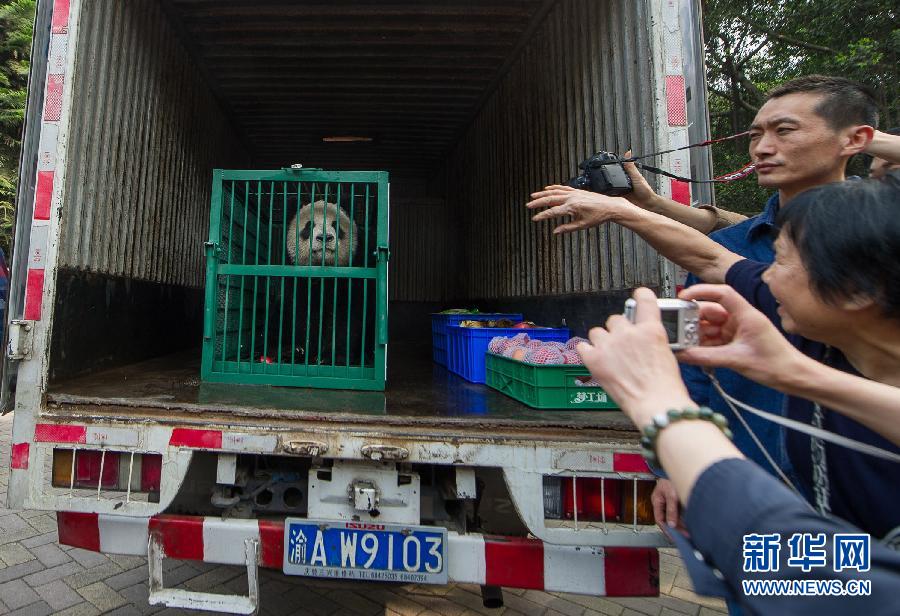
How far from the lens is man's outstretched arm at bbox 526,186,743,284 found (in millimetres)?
1568

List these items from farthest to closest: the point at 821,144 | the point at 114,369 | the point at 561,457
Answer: the point at 114,369
the point at 561,457
the point at 821,144

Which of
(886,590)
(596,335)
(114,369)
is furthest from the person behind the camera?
(114,369)

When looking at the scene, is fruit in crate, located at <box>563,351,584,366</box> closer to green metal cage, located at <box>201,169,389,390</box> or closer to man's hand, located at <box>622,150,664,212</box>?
man's hand, located at <box>622,150,664,212</box>

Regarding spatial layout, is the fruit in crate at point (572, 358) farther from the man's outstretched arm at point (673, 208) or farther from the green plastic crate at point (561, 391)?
the man's outstretched arm at point (673, 208)

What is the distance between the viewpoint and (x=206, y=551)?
6.04 feet

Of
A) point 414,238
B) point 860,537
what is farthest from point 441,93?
point 860,537

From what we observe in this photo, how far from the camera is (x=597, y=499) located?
1.81 m

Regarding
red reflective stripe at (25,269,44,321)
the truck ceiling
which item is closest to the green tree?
the truck ceiling

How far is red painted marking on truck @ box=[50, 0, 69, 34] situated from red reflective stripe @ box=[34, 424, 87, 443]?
1769mm

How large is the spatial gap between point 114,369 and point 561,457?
272 cm

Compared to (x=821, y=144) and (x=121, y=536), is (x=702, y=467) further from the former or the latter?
(x=121, y=536)

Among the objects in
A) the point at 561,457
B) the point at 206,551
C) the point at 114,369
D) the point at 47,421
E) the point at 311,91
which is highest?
the point at 311,91

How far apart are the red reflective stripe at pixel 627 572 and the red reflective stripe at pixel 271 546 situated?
48.2 inches

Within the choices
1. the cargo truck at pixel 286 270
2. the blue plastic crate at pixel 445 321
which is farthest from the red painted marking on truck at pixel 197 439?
the blue plastic crate at pixel 445 321
